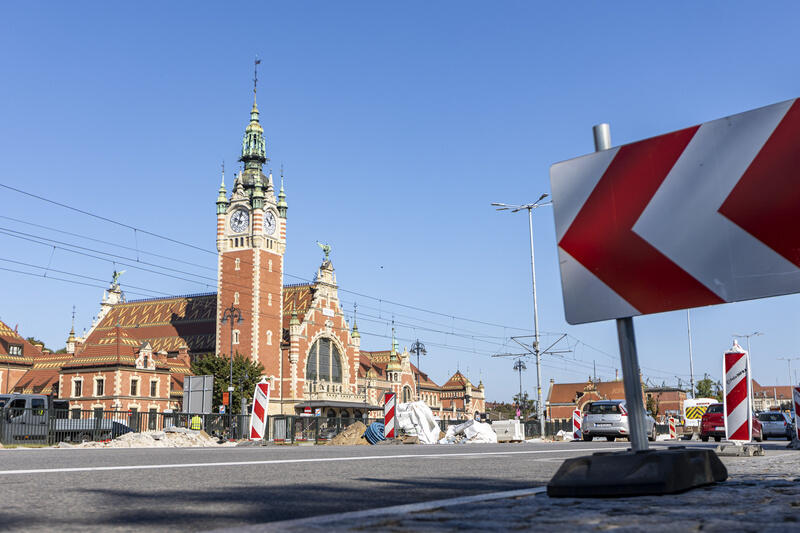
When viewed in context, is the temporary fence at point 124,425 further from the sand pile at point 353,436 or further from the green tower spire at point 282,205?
the green tower spire at point 282,205

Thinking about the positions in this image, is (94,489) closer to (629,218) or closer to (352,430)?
(629,218)

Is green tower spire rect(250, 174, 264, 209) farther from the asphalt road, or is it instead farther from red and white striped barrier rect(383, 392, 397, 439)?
the asphalt road

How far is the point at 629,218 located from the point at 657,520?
1.67 m

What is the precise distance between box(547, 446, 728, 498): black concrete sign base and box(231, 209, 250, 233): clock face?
81.3 meters

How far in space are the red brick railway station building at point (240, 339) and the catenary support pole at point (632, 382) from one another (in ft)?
219

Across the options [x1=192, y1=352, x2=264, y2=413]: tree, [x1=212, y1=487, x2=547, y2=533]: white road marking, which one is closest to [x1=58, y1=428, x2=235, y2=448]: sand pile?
[x1=212, y1=487, x2=547, y2=533]: white road marking

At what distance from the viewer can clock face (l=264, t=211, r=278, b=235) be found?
83.4 metres

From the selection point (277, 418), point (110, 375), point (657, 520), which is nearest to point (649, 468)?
point (657, 520)

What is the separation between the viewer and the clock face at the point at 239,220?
83.3 metres

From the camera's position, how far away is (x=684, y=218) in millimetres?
3787

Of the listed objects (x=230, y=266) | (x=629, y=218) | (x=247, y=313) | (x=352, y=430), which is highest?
(x=230, y=266)

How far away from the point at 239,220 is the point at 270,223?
347cm

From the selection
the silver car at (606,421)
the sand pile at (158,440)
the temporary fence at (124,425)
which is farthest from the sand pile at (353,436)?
the silver car at (606,421)

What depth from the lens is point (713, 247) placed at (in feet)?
12.0
